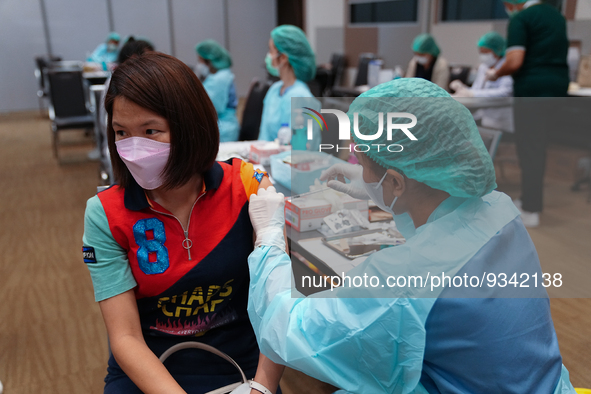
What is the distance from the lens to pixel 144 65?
1009 mm

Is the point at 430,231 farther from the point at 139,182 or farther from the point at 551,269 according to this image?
the point at 551,269

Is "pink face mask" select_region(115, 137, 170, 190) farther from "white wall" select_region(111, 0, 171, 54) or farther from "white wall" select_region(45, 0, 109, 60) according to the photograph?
"white wall" select_region(45, 0, 109, 60)

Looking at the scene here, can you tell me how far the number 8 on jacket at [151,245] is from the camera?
109 centimetres

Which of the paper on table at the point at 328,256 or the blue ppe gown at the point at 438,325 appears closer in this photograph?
the blue ppe gown at the point at 438,325

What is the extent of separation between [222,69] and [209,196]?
10.1 ft

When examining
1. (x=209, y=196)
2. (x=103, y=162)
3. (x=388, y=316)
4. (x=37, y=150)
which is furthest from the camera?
(x=37, y=150)

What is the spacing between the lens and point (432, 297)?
730mm

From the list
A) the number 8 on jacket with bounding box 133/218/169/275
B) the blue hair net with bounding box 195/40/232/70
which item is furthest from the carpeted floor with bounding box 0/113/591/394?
the blue hair net with bounding box 195/40/232/70

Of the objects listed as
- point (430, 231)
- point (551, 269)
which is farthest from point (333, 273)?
→ point (551, 269)

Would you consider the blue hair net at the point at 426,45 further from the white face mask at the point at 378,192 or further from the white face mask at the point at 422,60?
the white face mask at the point at 378,192

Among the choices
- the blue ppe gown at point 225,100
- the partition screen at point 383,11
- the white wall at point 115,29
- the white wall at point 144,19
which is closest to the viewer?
the blue ppe gown at point 225,100

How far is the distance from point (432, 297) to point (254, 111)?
2.87 metres

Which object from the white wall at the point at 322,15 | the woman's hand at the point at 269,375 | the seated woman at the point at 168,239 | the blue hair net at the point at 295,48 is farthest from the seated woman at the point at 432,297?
the white wall at the point at 322,15

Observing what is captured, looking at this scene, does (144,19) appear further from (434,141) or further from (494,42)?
(434,141)
